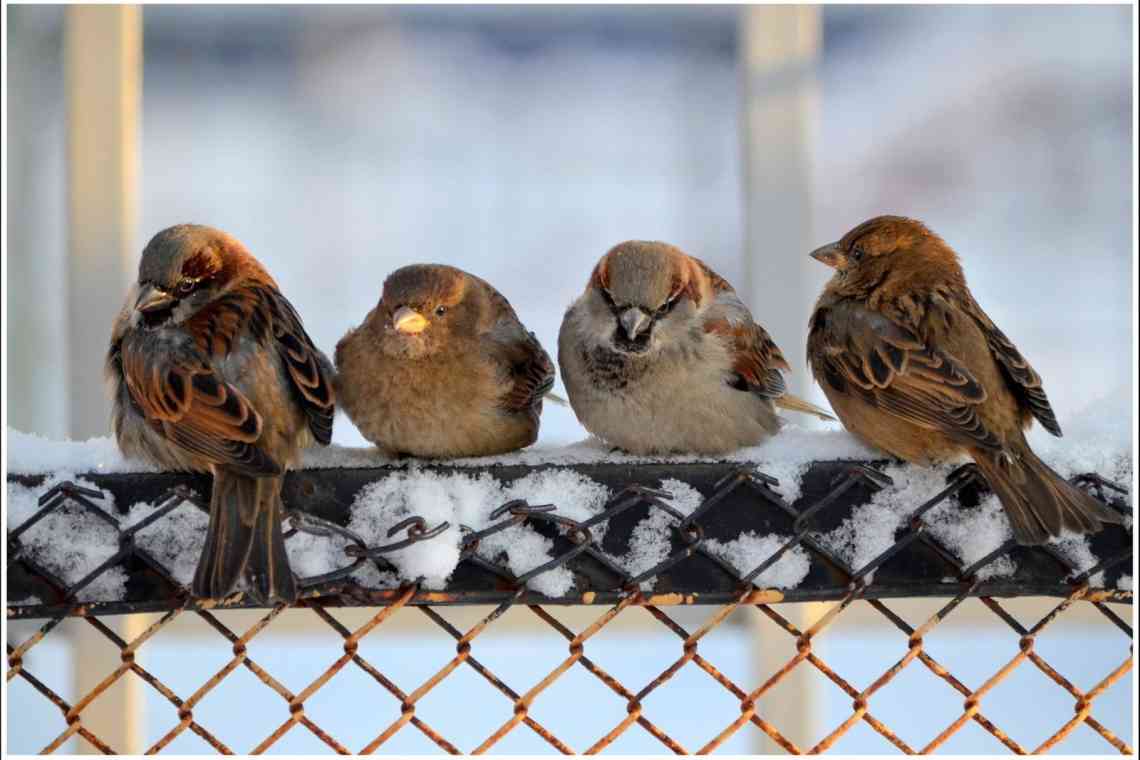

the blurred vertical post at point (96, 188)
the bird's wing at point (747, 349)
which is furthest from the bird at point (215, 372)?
the blurred vertical post at point (96, 188)

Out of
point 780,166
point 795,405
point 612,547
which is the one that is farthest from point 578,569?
point 780,166

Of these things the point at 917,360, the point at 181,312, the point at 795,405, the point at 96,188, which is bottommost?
the point at 795,405

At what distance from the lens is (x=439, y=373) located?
94.0 inches

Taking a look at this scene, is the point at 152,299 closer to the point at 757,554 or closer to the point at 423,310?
the point at 423,310

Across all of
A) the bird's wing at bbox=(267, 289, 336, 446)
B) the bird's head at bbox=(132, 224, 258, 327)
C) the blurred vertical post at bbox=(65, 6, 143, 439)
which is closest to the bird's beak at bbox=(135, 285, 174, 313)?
the bird's head at bbox=(132, 224, 258, 327)

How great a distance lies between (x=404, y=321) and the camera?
233 centimetres

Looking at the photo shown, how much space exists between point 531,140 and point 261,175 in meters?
0.90

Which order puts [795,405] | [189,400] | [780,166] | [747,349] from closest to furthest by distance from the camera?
[189,400], [747,349], [795,405], [780,166]

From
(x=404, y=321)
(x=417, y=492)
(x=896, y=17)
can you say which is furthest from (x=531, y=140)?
(x=417, y=492)

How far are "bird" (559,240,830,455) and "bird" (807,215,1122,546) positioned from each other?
169 mm

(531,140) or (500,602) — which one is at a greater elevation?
(531,140)

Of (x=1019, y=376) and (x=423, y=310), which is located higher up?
(x=423, y=310)

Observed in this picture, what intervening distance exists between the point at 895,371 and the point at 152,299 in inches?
48.1

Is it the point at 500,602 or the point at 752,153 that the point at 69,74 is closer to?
the point at 752,153
